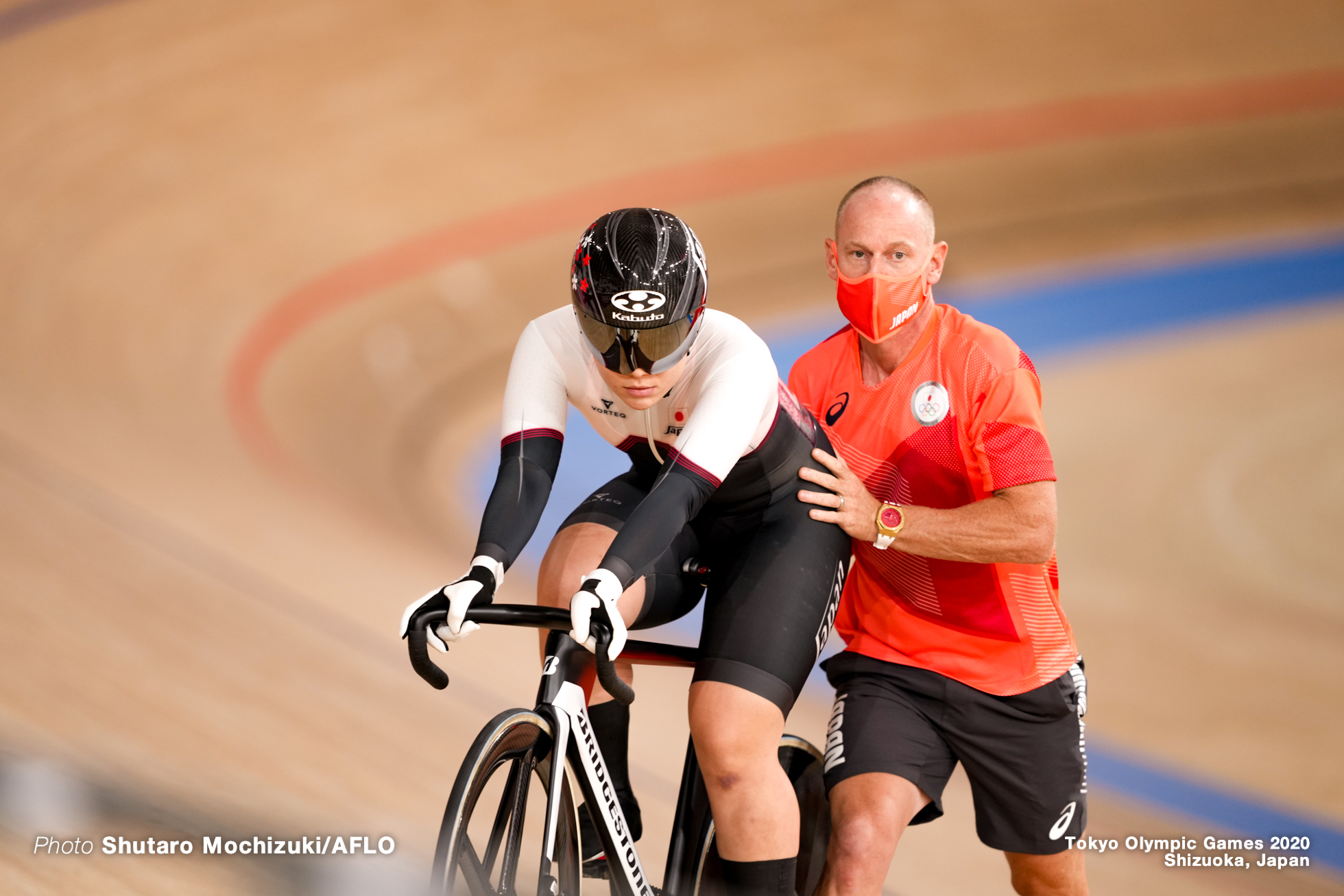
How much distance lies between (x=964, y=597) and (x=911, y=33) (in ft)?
21.3

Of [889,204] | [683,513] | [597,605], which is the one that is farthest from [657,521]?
[889,204]

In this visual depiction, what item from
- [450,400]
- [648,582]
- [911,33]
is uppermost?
[911,33]

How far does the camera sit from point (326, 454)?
5.30m

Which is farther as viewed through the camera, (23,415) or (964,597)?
(23,415)

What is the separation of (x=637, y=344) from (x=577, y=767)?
0.64 m

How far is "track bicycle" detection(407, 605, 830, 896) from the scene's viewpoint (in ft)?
5.29

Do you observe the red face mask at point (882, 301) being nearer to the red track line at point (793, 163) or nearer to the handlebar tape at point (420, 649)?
the handlebar tape at point (420, 649)

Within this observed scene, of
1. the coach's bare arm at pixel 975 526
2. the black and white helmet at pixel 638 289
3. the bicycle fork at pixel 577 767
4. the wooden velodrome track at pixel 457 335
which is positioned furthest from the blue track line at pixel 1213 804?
the black and white helmet at pixel 638 289

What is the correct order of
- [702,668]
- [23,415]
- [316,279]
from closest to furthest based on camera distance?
1. [702,668]
2. [23,415]
3. [316,279]

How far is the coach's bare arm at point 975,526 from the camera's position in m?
2.05

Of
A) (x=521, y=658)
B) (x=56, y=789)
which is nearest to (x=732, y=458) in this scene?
(x=56, y=789)

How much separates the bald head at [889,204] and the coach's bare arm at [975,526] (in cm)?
47

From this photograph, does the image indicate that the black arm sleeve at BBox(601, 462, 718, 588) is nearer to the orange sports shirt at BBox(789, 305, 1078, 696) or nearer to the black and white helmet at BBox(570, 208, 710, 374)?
the black and white helmet at BBox(570, 208, 710, 374)

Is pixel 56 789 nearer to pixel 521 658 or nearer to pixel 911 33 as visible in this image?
pixel 521 658
